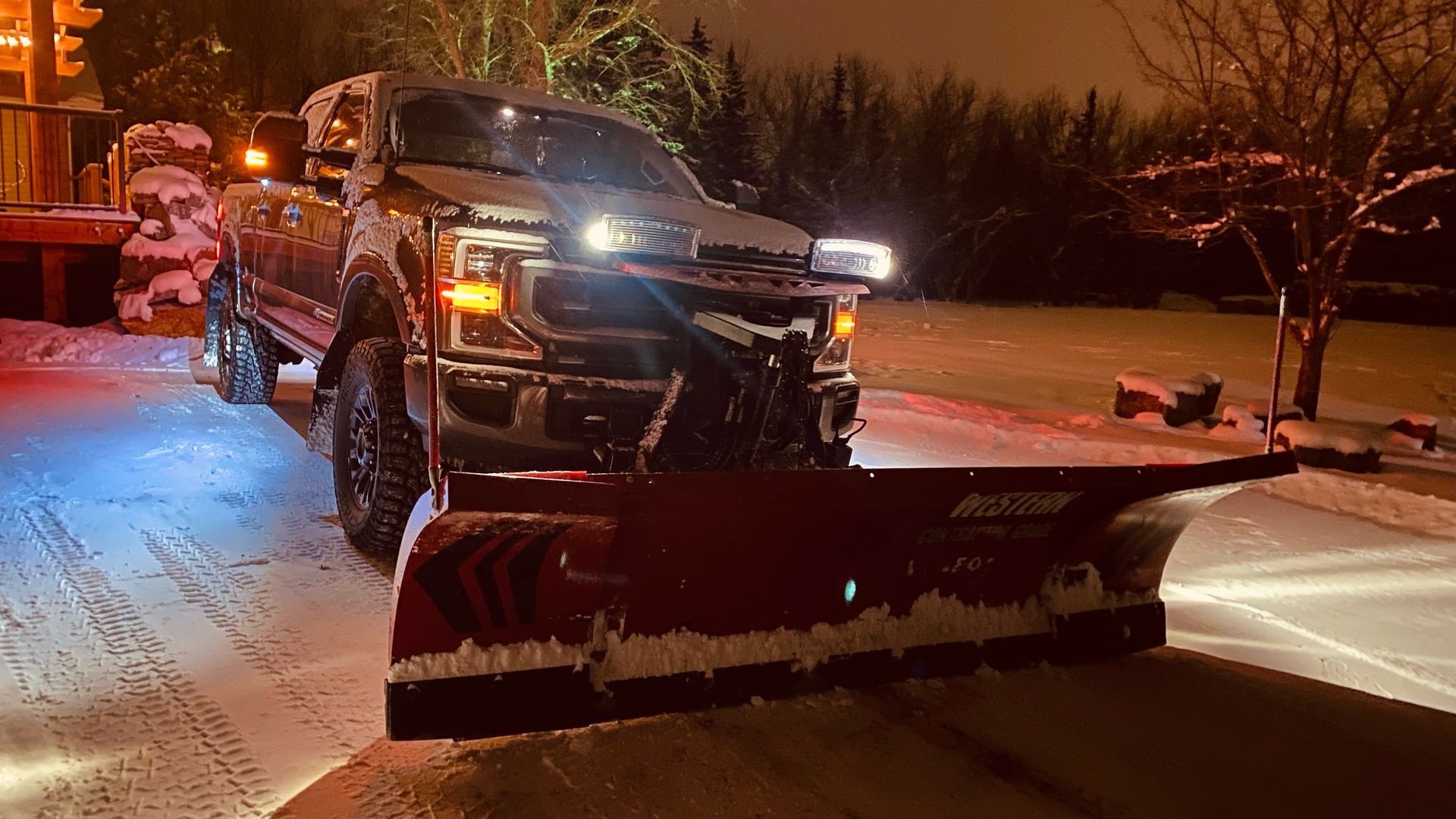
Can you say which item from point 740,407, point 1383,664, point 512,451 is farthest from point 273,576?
point 1383,664

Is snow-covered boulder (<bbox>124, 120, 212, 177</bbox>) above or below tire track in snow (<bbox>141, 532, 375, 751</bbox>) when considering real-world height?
above

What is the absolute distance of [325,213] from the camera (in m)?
5.81

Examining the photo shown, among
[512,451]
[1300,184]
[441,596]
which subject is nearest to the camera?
[441,596]

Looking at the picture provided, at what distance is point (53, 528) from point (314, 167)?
2380 mm

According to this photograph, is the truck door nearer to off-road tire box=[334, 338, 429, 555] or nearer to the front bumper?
off-road tire box=[334, 338, 429, 555]

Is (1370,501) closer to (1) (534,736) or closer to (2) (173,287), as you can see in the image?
(1) (534,736)

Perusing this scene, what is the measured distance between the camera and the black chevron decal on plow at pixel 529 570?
310cm

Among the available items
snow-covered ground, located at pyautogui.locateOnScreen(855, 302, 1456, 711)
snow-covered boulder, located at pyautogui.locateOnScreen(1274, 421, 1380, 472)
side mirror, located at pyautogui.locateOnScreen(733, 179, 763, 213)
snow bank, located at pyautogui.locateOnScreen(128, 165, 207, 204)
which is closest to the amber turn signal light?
side mirror, located at pyautogui.locateOnScreen(733, 179, 763, 213)

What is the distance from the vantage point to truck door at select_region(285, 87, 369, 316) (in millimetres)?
5590

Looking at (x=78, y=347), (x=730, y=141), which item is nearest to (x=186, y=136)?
(x=78, y=347)

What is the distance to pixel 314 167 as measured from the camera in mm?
6109

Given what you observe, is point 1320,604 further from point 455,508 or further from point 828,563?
point 455,508

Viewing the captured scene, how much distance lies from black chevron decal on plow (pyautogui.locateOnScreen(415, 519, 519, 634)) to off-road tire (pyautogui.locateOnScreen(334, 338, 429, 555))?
1584 millimetres

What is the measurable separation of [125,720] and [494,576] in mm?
1319
